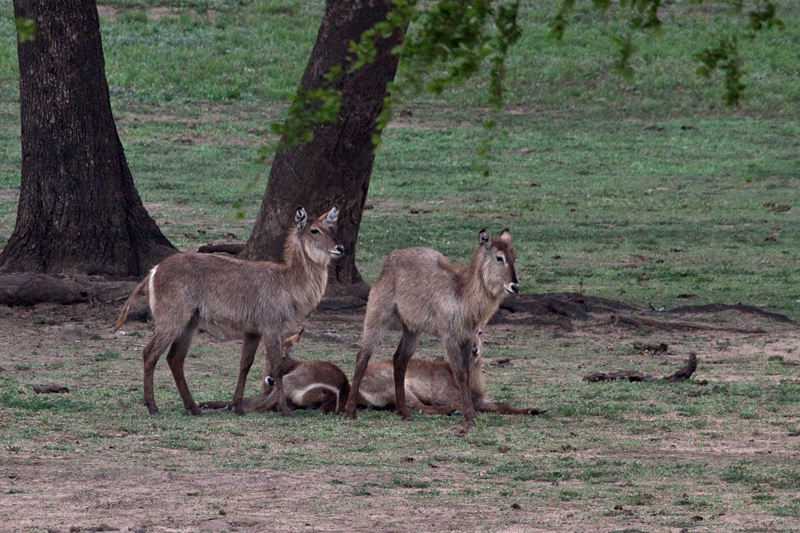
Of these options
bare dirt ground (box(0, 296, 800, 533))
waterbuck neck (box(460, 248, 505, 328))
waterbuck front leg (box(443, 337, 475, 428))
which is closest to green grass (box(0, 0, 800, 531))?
bare dirt ground (box(0, 296, 800, 533))

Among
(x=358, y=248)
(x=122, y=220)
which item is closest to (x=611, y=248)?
(x=358, y=248)

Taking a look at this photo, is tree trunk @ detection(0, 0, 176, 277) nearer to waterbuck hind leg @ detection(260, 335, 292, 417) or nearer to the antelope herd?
the antelope herd

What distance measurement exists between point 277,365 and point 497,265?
4.83 ft

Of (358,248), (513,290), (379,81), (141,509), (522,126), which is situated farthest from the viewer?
(522,126)

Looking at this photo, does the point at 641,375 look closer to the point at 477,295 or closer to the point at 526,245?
the point at 477,295

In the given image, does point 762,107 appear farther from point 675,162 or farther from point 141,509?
point 141,509

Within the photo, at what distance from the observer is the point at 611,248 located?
14.7 meters

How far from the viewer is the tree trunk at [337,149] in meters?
11.0

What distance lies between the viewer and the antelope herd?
7270 mm

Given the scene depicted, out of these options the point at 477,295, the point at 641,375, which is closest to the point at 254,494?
the point at 477,295

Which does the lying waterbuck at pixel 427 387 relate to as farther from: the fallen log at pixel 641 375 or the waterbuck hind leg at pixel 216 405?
the fallen log at pixel 641 375

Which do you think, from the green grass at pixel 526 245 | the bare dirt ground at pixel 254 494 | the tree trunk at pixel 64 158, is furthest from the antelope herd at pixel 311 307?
the tree trunk at pixel 64 158

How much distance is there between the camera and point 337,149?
434 inches

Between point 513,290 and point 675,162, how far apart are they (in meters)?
14.9
